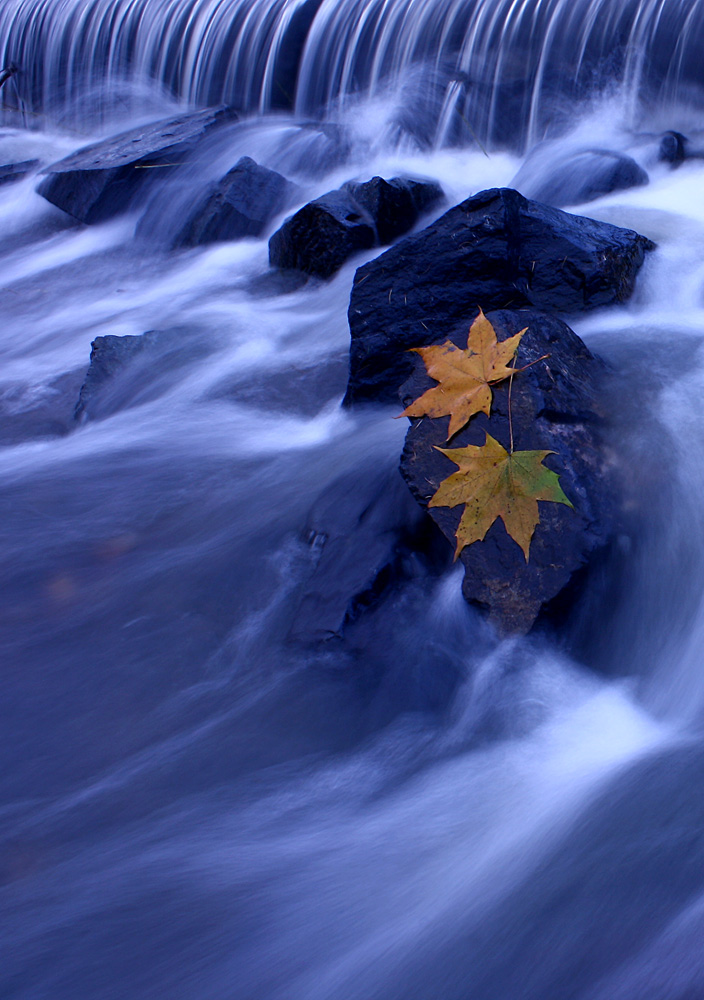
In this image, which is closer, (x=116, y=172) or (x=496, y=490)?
(x=496, y=490)

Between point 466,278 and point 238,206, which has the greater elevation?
point 238,206

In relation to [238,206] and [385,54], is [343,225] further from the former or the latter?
[385,54]

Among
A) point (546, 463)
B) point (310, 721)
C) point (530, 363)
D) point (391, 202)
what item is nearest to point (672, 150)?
point (391, 202)

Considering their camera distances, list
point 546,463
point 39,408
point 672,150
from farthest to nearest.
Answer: point 672,150 < point 39,408 < point 546,463

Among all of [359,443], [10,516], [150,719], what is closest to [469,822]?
[150,719]

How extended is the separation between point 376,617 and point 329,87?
5886mm

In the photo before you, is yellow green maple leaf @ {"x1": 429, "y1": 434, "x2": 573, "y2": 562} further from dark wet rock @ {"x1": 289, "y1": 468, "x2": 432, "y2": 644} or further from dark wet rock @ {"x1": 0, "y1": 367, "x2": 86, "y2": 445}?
dark wet rock @ {"x1": 0, "y1": 367, "x2": 86, "y2": 445}

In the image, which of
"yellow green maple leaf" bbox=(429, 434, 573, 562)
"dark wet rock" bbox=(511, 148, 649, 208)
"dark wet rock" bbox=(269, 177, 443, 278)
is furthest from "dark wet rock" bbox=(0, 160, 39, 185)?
"yellow green maple leaf" bbox=(429, 434, 573, 562)

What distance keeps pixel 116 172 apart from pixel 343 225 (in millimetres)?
2626

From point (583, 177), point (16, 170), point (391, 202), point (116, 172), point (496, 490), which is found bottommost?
point (496, 490)

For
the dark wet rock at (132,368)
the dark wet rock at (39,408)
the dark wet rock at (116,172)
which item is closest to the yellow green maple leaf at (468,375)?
the dark wet rock at (132,368)

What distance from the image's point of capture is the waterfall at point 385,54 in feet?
17.8

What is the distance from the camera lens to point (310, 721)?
2.12m

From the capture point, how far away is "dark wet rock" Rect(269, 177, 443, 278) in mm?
4391
